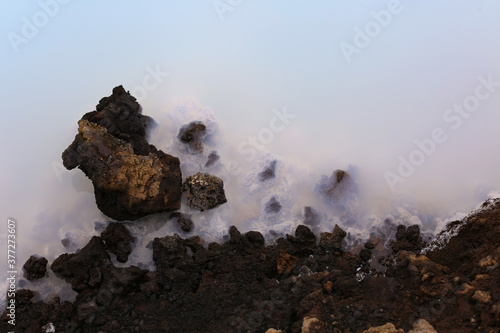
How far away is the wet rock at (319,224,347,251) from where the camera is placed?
23.5ft

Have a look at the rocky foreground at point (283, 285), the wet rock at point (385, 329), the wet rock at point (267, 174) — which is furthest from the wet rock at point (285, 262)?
the wet rock at point (385, 329)

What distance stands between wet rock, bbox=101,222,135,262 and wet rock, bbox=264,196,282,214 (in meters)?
2.46

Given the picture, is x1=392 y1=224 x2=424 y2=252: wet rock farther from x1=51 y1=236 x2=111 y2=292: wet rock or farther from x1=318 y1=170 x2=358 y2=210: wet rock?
x1=51 y1=236 x2=111 y2=292: wet rock

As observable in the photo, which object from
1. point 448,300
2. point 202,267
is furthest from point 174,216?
point 448,300

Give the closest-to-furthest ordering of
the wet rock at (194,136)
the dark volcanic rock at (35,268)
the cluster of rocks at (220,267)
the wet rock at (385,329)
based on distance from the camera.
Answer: the wet rock at (385,329) < the cluster of rocks at (220,267) < the dark volcanic rock at (35,268) < the wet rock at (194,136)

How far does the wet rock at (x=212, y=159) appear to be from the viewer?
25.5 feet

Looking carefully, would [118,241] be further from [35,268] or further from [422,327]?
[422,327]

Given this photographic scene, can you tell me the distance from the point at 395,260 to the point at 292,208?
193 centimetres

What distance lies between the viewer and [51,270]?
7.15 meters

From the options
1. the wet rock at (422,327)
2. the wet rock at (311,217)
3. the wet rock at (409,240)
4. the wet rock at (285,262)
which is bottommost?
the wet rock at (422,327)

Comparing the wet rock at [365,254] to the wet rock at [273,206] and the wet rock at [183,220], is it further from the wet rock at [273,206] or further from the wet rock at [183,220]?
the wet rock at [183,220]

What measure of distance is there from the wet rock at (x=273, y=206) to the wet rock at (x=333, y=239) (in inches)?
36.7

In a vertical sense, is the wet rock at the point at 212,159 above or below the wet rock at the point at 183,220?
above

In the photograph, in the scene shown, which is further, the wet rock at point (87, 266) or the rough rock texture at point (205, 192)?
the rough rock texture at point (205, 192)
